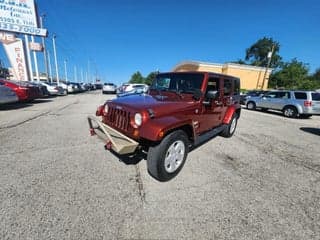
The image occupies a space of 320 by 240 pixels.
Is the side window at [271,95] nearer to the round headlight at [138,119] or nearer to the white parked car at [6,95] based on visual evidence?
the round headlight at [138,119]

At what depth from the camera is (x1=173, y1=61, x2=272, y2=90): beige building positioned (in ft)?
110

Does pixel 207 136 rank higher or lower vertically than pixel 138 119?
lower

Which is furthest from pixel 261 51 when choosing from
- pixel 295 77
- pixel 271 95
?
pixel 271 95

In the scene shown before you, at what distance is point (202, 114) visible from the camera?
3.89m

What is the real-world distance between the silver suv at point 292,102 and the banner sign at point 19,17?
23.3m

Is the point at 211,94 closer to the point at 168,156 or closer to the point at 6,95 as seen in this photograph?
the point at 168,156

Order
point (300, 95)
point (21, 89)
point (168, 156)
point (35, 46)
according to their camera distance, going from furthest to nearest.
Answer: point (35, 46) < point (300, 95) < point (21, 89) < point (168, 156)

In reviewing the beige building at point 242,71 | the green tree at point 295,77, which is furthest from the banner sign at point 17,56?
the green tree at point 295,77

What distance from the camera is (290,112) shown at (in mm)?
11508

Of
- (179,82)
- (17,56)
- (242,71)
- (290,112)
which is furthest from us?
(242,71)

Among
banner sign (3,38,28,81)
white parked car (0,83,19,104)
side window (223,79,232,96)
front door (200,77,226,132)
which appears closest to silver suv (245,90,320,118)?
side window (223,79,232,96)

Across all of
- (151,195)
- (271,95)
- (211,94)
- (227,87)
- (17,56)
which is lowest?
(151,195)

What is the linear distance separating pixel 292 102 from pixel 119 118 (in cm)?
1191

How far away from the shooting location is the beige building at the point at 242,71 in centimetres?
3344
